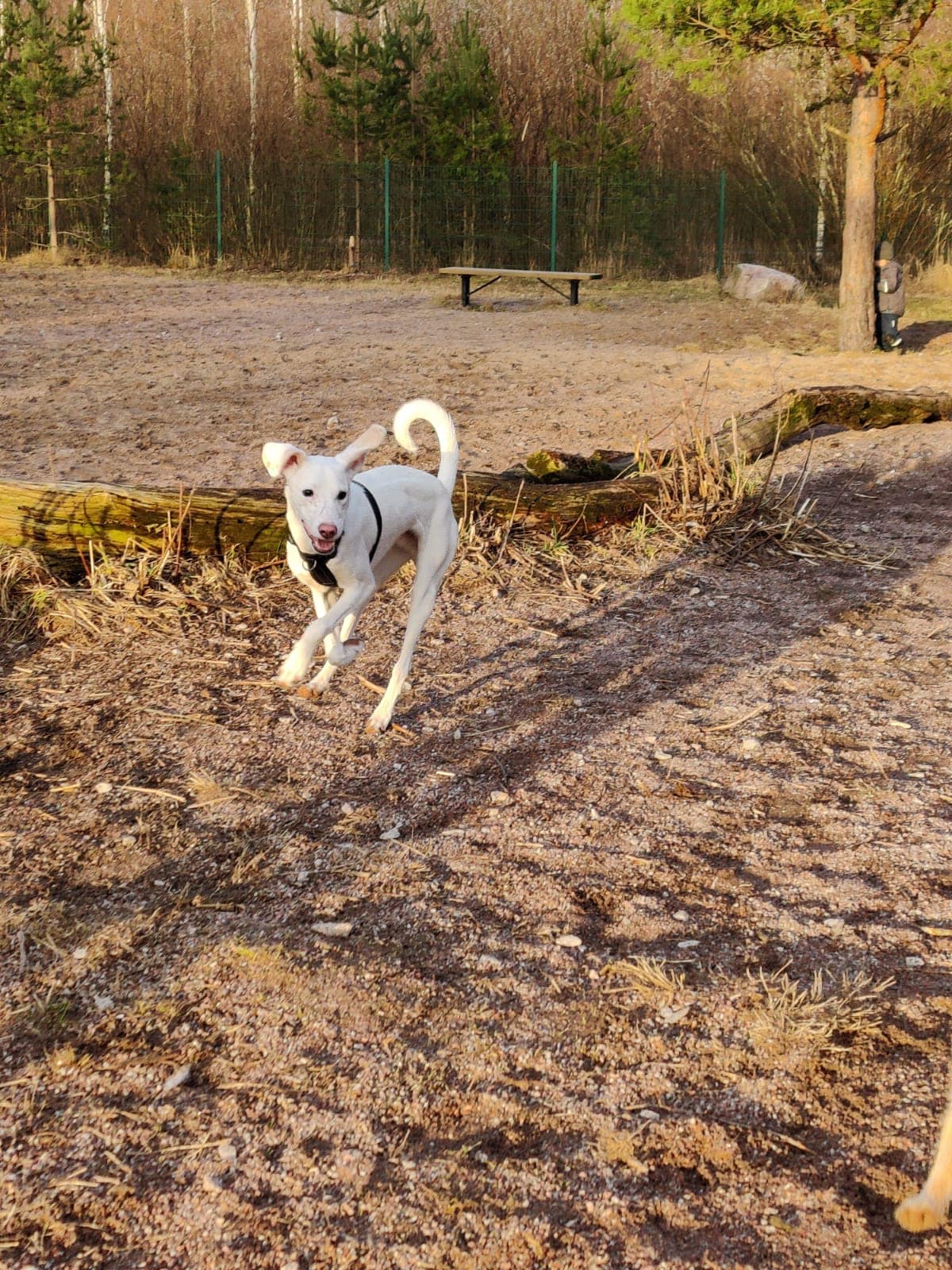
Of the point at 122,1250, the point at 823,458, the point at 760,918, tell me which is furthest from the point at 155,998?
the point at 823,458

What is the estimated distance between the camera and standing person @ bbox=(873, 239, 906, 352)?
47.3ft

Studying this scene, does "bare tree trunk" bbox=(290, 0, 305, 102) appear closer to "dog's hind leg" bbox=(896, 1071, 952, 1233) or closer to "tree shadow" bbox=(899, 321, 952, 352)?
"tree shadow" bbox=(899, 321, 952, 352)

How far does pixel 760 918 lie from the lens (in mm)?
3441

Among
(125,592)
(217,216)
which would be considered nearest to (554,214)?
(217,216)

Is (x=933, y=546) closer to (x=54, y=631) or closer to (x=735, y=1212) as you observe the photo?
(x=54, y=631)

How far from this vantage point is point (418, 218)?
24.7 metres

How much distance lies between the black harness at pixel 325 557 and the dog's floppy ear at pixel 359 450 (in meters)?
0.09

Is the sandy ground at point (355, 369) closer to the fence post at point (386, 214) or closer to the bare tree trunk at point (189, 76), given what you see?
the fence post at point (386, 214)

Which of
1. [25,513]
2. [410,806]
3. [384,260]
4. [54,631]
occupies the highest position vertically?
[384,260]

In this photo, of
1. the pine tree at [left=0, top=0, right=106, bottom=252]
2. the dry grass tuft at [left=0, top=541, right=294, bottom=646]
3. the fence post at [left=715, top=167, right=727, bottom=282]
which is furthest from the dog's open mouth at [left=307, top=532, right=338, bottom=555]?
the pine tree at [left=0, top=0, right=106, bottom=252]

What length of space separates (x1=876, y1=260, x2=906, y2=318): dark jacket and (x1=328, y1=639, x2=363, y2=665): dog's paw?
12158mm

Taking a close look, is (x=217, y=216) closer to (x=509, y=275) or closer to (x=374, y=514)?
(x=509, y=275)

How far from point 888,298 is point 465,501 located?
1000 cm

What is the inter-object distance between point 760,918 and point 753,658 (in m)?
2.21
